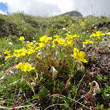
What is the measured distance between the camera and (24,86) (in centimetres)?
147

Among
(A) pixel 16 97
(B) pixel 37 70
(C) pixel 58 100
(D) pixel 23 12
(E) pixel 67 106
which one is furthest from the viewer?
(D) pixel 23 12

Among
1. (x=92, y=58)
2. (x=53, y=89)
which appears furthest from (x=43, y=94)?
(x=92, y=58)

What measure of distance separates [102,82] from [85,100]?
0.38m

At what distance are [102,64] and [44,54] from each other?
2.98 ft

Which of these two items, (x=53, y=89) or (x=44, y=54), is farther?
(x=44, y=54)

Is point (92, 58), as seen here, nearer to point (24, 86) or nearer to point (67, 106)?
point (67, 106)

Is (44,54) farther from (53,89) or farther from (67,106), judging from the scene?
(67,106)

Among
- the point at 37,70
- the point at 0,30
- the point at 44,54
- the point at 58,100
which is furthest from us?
the point at 0,30

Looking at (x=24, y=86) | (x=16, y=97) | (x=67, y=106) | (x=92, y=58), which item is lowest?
(x=67, y=106)

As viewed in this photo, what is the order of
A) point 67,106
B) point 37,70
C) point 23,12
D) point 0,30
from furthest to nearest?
point 23,12 < point 0,30 < point 37,70 < point 67,106

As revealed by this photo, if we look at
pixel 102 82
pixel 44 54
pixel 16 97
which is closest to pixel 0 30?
pixel 44 54

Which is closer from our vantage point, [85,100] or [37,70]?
[85,100]

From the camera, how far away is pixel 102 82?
4.76 feet

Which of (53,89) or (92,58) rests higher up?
(92,58)
